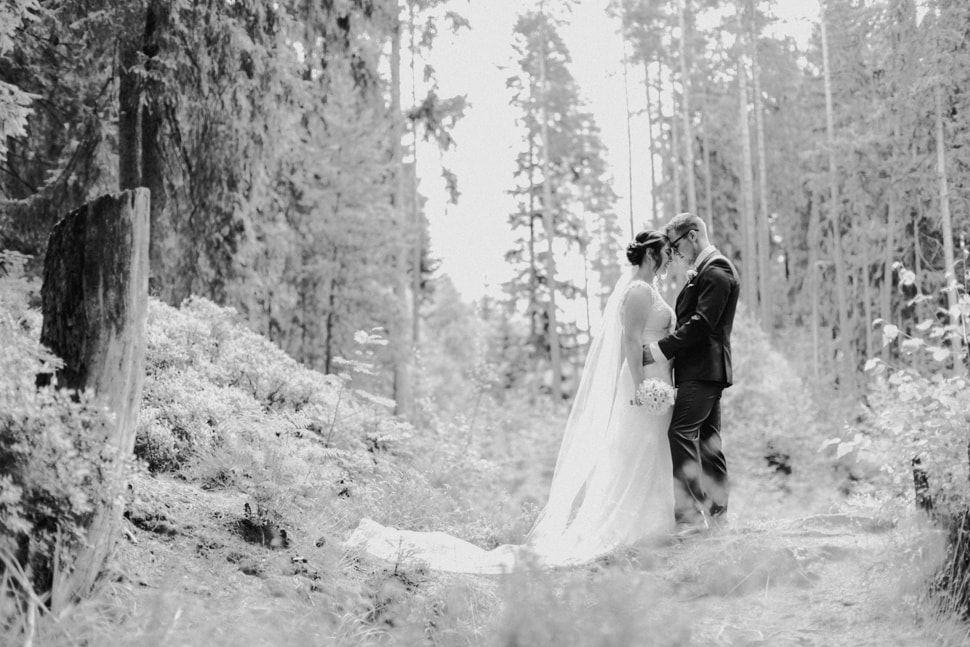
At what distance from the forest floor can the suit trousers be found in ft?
0.90

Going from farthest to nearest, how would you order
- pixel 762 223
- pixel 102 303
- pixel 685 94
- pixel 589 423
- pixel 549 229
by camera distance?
pixel 549 229, pixel 685 94, pixel 762 223, pixel 589 423, pixel 102 303

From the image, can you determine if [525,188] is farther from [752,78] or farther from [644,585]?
[644,585]

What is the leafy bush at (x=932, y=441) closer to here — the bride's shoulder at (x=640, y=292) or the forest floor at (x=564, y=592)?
the forest floor at (x=564, y=592)

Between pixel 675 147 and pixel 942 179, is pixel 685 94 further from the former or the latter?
pixel 942 179

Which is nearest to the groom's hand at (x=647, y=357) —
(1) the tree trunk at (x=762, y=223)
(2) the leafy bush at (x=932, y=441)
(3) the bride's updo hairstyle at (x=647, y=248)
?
(3) the bride's updo hairstyle at (x=647, y=248)

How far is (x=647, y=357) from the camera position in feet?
20.1

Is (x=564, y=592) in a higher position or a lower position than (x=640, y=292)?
lower

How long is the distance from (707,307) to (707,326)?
0.13m

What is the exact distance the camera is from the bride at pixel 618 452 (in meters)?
5.80

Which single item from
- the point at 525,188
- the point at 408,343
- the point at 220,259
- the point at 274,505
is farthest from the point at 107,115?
the point at 525,188

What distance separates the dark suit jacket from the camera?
5.78m

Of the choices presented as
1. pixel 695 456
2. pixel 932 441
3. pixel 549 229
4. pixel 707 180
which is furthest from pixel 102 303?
pixel 707 180

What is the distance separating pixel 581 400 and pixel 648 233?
1.37 metres

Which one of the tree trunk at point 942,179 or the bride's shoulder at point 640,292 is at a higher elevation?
the tree trunk at point 942,179
